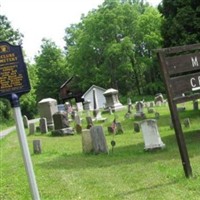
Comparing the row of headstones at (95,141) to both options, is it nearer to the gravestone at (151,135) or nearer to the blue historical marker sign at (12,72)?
the gravestone at (151,135)

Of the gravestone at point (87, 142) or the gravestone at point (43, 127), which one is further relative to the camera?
the gravestone at point (43, 127)

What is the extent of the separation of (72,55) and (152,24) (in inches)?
550

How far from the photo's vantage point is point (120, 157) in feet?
41.3

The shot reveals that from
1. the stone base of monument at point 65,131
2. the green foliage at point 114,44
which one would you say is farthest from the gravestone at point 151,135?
the green foliage at point 114,44

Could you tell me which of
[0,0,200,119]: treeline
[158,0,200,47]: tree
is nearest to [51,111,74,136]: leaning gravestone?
[158,0,200,47]: tree

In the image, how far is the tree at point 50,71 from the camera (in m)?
84.4

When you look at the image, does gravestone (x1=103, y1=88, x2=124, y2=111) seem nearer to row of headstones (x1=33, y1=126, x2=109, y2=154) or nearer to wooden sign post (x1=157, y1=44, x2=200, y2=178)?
row of headstones (x1=33, y1=126, x2=109, y2=154)

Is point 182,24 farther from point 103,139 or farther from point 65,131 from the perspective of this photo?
point 65,131

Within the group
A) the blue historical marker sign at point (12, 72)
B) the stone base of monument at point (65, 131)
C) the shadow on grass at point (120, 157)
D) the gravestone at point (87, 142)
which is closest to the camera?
the blue historical marker sign at point (12, 72)

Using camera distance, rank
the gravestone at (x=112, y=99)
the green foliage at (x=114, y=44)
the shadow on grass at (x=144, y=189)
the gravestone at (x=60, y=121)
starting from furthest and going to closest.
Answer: the green foliage at (x=114, y=44), the gravestone at (x=112, y=99), the gravestone at (x=60, y=121), the shadow on grass at (x=144, y=189)

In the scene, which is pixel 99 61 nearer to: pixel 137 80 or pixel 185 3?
pixel 137 80

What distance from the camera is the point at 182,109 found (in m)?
27.4

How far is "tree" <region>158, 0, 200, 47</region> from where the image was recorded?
1756 centimetres

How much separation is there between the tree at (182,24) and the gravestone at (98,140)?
602 cm
